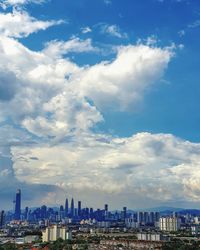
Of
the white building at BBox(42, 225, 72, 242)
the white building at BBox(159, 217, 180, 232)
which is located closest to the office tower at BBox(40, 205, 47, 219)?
the white building at BBox(159, 217, 180, 232)

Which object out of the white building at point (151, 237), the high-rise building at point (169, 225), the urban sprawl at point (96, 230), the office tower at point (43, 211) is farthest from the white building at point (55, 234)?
the office tower at point (43, 211)

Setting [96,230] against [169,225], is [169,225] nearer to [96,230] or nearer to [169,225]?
[169,225]

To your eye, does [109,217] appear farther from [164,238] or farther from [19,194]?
[164,238]

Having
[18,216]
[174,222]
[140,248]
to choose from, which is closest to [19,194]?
[18,216]

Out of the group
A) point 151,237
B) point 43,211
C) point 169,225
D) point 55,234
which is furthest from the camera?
point 43,211

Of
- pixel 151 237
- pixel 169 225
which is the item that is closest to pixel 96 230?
pixel 169 225

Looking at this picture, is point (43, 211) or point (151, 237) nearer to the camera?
point (151, 237)

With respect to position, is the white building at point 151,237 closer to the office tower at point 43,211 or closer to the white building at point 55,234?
the white building at point 55,234

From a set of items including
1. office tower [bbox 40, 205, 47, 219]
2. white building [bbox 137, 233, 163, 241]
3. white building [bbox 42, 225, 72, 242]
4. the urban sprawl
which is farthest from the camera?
office tower [bbox 40, 205, 47, 219]

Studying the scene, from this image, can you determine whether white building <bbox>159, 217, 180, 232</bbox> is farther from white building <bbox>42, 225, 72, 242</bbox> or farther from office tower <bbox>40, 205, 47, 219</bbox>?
office tower <bbox>40, 205, 47, 219</bbox>

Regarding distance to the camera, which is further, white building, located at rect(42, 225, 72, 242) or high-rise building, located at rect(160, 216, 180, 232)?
high-rise building, located at rect(160, 216, 180, 232)

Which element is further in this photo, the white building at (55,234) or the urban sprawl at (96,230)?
the white building at (55,234)
